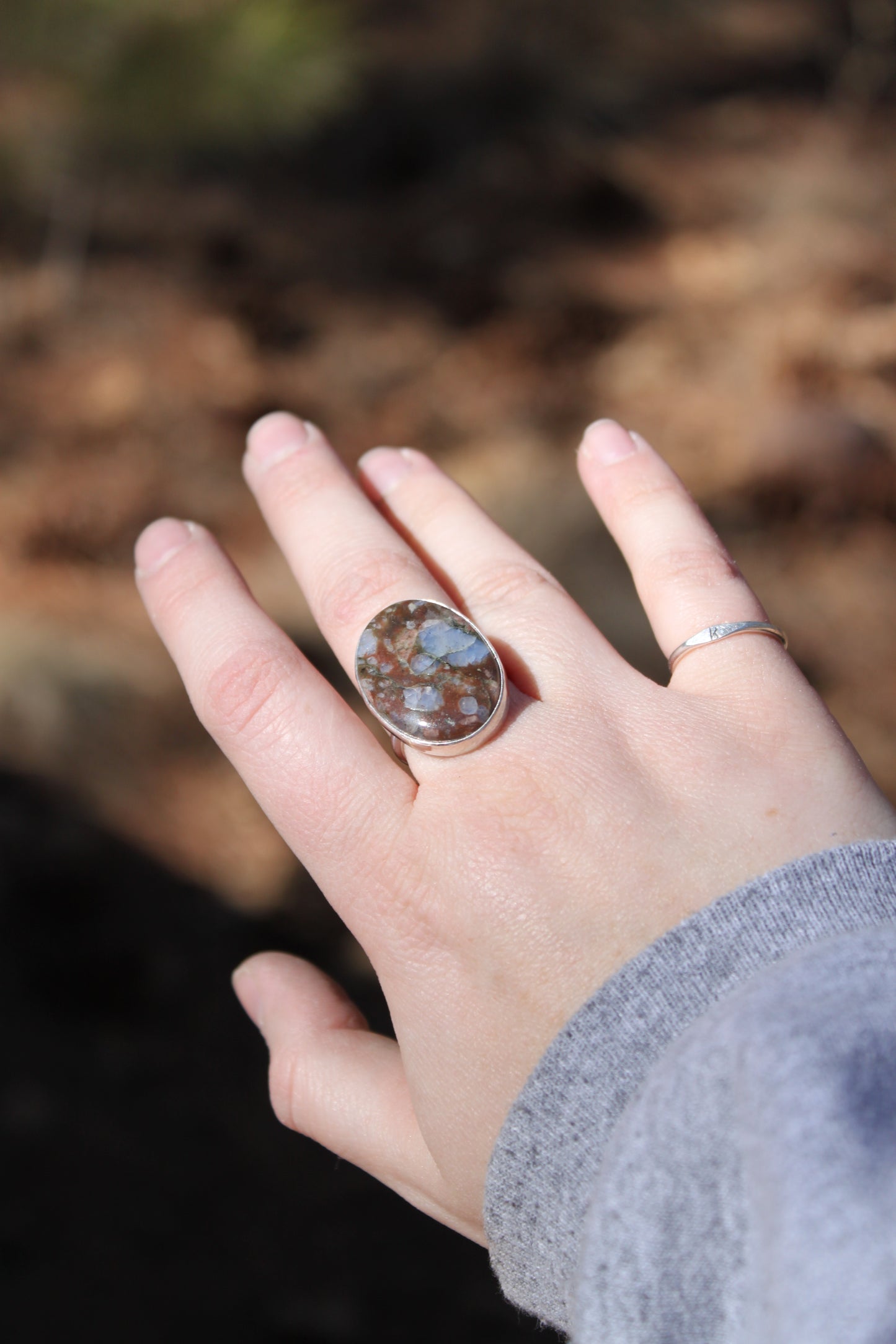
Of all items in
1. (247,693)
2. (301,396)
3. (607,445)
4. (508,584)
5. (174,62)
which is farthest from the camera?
(301,396)

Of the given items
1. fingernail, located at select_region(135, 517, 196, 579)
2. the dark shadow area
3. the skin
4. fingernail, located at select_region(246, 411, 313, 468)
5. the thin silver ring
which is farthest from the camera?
the dark shadow area

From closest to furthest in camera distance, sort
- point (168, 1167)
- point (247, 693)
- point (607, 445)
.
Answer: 1. point (247, 693)
2. point (607, 445)
3. point (168, 1167)

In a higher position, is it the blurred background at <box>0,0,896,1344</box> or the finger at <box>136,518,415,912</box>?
the blurred background at <box>0,0,896,1344</box>

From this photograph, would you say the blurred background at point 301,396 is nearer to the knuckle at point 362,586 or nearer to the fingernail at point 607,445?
the knuckle at point 362,586

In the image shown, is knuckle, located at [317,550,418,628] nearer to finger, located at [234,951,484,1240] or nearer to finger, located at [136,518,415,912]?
finger, located at [136,518,415,912]

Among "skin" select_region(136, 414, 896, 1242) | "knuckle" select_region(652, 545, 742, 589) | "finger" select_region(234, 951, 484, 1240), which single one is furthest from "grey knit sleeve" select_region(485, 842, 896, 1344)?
"knuckle" select_region(652, 545, 742, 589)

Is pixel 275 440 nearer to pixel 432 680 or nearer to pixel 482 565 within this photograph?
pixel 482 565

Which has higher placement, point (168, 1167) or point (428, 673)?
point (168, 1167)

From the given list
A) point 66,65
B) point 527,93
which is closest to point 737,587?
point 66,65

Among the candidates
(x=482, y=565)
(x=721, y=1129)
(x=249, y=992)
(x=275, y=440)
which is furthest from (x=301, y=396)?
(x=721, y=1129)
